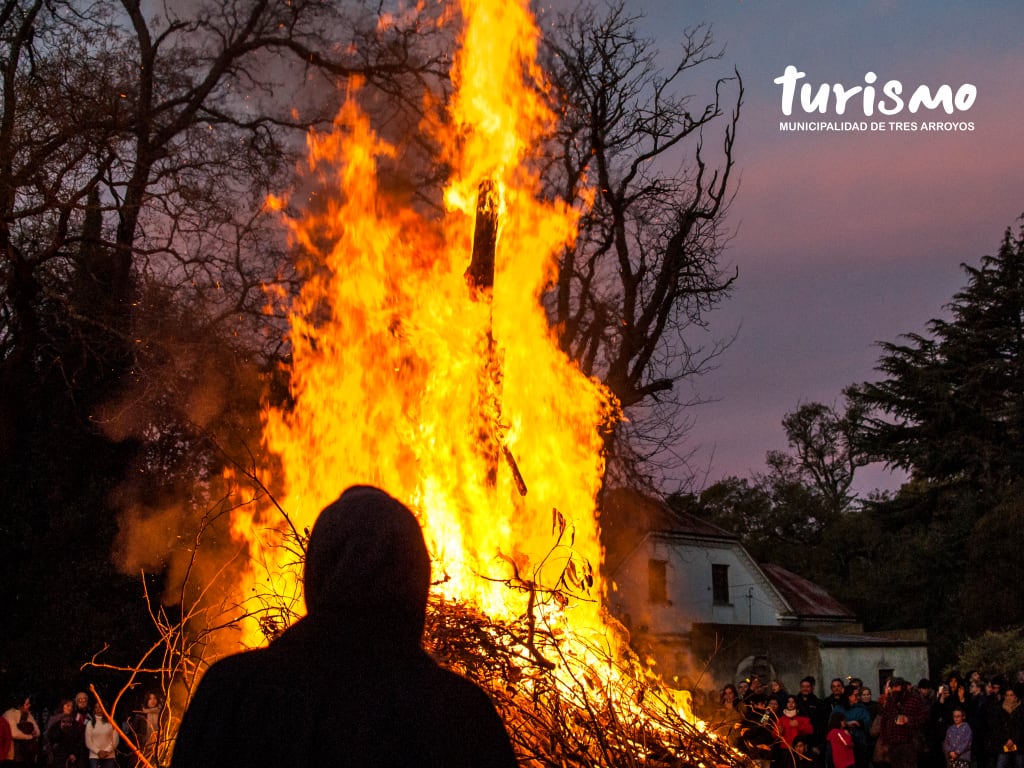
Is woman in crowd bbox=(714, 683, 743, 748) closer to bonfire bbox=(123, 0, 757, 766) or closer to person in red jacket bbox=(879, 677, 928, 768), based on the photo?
bonfire bbox=(123, 0, 757, 766)

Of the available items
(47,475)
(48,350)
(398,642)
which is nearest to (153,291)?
(48,350)

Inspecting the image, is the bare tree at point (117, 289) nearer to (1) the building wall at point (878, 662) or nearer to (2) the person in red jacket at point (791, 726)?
(2) the person in red jacket at point (791, 726)

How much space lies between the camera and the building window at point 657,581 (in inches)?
1261

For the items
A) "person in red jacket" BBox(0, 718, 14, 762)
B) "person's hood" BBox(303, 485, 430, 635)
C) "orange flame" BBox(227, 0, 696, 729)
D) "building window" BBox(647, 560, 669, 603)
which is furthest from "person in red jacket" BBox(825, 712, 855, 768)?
"building window" BBox(647, 560, 669, 603)

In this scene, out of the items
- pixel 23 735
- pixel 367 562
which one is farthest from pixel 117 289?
pixel 367 562

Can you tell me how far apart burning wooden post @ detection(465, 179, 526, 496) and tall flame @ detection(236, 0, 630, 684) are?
1 centimetres

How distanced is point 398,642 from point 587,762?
87.5 inches

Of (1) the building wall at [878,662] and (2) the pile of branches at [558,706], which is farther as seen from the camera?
(1) the building wall at [878,662]

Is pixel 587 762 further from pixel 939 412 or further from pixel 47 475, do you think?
pixel 939 412

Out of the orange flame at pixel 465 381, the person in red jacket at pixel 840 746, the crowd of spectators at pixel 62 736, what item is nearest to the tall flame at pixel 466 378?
the orange flame at pixel 465 381

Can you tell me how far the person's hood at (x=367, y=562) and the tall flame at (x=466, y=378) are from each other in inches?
148

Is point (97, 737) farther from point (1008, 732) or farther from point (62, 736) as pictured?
point (1008, 732)

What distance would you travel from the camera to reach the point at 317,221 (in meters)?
10.8

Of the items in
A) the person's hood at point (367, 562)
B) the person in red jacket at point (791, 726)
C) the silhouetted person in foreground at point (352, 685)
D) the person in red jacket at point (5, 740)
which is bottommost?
the person in red jacket at point (5, 740)
